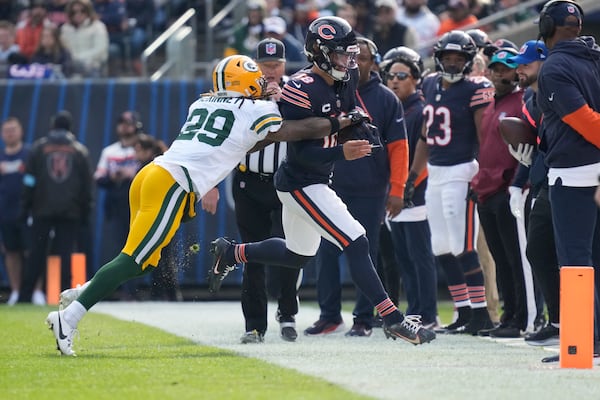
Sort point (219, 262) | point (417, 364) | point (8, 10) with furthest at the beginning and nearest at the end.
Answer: point (8, 10), point (219, 262), point (417, 364)

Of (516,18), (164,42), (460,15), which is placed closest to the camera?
(516,18)

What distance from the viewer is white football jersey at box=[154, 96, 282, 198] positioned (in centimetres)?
757

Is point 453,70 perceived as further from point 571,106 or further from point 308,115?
point 571,106

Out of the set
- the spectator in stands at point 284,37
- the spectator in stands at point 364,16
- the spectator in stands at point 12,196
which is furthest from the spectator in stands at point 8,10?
the spectator in stands at point 364,16

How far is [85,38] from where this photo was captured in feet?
54.5

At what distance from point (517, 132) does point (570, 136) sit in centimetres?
94

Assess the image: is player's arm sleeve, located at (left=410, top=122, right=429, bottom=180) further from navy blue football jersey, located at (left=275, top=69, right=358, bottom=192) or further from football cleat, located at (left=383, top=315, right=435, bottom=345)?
football cleat, located at (left=383, top=315, right=435, bottom=345)

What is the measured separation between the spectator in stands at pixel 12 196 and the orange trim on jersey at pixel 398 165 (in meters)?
6.54

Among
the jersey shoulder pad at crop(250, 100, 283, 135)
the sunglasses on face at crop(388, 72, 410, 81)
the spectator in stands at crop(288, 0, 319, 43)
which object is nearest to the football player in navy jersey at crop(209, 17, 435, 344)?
the jersey shoulder pad at crop(250, 100, 283, 135)

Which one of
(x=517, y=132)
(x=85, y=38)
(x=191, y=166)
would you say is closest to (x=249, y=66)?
(x=191, y=166)

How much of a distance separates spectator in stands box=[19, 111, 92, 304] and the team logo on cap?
559 cm

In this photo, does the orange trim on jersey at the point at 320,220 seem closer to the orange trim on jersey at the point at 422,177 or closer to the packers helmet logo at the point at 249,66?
the packers helmet logo at the point at 249,66

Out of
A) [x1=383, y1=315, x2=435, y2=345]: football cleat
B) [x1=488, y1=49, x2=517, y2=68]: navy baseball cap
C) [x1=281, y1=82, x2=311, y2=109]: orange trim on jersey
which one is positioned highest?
[x1=488, y1=49, x2=517, y2=68]: navy baseball cap

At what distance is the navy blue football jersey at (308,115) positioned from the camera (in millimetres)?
7648
